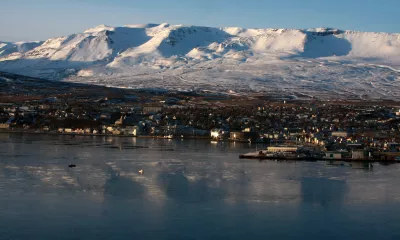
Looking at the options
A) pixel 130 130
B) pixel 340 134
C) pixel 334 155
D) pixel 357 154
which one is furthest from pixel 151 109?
pixel 357 154

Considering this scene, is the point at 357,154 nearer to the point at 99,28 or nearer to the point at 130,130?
the point at 130,130

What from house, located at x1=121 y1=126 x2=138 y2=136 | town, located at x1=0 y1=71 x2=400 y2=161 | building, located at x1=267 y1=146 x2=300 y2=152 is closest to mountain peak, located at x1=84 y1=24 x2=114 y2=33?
town, located at x1=0 y1=71 x2=400 y2=161

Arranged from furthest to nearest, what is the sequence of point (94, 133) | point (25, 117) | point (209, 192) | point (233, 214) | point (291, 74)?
point (291, 74) → point (25, 117) → point (94, 133) → point (209, 192) → point (233, 214)

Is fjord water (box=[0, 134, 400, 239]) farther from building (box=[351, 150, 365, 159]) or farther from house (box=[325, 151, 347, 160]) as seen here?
building (box=[351, 150, 365, 159])

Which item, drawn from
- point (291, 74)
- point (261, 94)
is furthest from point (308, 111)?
point (291, 74)

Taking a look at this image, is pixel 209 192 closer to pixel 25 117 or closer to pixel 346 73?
pixel 25 117

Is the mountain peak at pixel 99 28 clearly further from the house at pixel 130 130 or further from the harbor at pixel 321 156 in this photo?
the harbor at pixel 321 156
